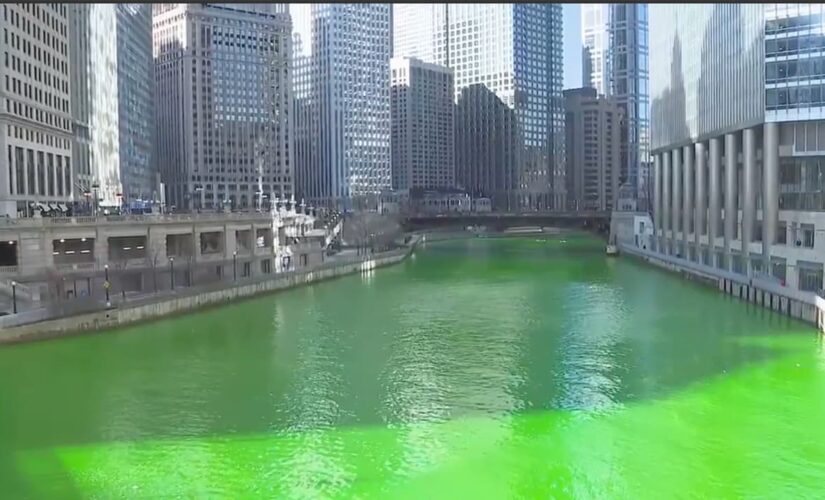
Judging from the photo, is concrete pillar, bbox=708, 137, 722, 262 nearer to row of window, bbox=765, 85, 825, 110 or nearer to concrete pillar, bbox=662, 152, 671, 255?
row of window, bbox=765, 85, 825, 110

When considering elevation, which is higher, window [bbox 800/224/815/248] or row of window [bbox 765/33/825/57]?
row of window [bbox 765/33/825/57]

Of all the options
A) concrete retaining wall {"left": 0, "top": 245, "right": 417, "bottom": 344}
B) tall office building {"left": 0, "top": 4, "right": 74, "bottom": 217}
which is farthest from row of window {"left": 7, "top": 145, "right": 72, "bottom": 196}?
concrete retaining wall {"left": 0, "top": 245, "right": 417, "bottom": 344}

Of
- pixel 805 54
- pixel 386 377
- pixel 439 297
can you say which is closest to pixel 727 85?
pixel 805 54

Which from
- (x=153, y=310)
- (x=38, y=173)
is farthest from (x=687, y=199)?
(x=38, y=173)

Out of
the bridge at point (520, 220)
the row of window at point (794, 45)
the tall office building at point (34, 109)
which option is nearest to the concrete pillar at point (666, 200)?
the row of window at point (794, 45)

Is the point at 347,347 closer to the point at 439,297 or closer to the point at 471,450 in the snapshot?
the point at 471,450

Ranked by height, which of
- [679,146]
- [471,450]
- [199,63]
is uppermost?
[199,63]
